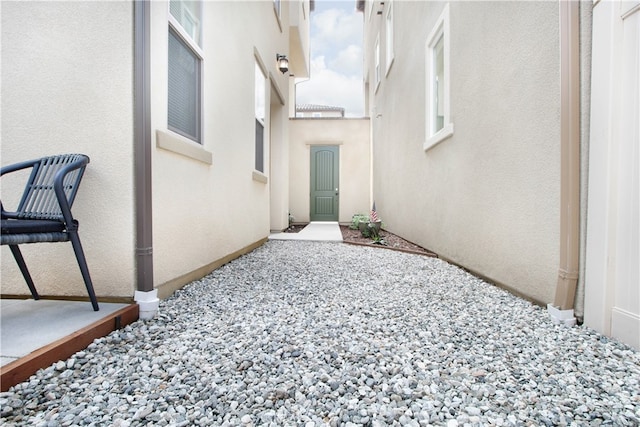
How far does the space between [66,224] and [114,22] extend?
1.05 m

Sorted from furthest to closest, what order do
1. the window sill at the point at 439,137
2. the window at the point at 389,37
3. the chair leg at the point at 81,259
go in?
the window at the point at 389,37
the window sill at the point at 439,137
the chair leg at the point at 81,259

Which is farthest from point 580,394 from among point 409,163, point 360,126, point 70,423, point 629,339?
point 360,126

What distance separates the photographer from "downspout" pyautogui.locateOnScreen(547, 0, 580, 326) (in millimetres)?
1446

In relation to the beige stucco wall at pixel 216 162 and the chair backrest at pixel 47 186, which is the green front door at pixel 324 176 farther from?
the chair backrest at pixel 47 186

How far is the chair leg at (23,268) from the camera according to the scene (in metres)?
1.40

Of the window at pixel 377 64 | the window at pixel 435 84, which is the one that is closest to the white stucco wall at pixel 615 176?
the window at pixel 435 84

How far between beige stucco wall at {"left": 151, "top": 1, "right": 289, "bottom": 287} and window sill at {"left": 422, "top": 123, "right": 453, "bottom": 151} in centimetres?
203

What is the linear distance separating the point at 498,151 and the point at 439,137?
1.01 metres

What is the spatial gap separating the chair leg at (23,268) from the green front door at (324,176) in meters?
6.84

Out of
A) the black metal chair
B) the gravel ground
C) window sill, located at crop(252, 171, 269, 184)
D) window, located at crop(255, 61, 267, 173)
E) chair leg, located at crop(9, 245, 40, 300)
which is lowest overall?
the gravel ground

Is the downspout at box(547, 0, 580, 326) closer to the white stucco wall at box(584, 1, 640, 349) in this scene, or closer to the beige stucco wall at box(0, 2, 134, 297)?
the white stucco wall at box(584, 1, 640, 349)

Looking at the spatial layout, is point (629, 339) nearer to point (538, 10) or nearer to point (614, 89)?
point (614, 89)

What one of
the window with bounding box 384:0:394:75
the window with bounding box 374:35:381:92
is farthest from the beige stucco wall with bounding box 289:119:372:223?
the window with bounding box 384:0:394:75

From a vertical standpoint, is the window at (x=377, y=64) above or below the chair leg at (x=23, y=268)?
above
